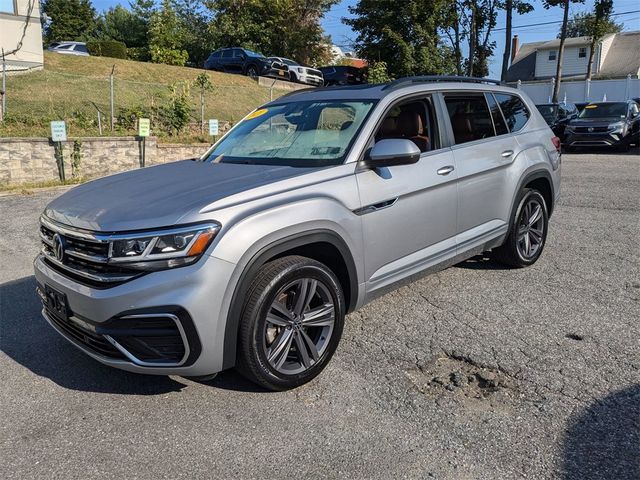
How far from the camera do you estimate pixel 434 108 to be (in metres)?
4.48

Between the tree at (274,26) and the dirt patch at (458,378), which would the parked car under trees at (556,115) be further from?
the tree at (274,26)

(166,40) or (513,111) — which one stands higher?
(166,40)

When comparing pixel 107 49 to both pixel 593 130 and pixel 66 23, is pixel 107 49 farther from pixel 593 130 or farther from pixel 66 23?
pixel 593 130

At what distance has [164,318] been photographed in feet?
9.36

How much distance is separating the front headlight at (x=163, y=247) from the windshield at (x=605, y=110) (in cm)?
1803

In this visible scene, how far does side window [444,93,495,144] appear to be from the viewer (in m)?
4.62

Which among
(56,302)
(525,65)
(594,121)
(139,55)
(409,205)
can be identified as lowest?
(56,302)

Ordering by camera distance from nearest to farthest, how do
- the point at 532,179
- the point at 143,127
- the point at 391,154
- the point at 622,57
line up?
the point at 391,154 → the point at 532,179 → the point at 143,127 → the point at 622,57

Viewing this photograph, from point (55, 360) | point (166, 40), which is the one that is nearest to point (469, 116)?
point (55, 360)

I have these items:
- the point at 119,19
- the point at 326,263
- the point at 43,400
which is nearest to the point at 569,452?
the point at 326,263

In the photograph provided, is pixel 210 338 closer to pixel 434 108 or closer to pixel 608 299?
pixel 434 108

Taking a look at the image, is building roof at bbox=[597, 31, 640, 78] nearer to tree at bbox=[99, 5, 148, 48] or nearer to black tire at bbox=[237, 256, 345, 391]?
tree at bbox=[99, 5, 148, 48]

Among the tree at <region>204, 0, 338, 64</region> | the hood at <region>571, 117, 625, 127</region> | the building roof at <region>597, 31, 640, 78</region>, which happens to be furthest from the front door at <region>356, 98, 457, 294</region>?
the building roof at <region>597, 31, 640, 78</region>

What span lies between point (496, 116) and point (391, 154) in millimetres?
2059
